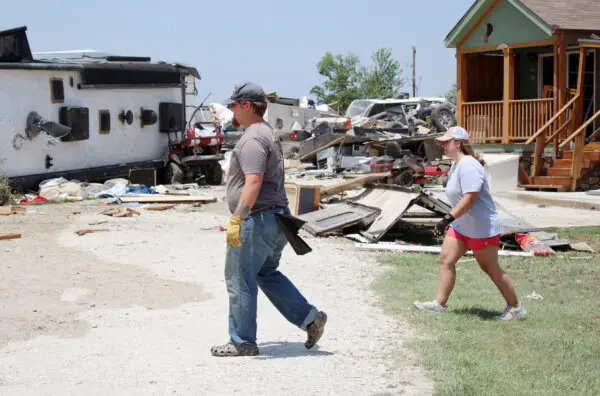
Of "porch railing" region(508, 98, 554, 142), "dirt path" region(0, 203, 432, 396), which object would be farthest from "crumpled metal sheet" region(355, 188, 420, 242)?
"porch railing" region(508, 98, 554, 142)

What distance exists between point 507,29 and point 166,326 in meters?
18.9

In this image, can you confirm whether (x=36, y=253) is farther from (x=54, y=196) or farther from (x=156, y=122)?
(x=156, y=122)

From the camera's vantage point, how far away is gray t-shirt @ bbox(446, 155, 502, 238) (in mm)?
7688

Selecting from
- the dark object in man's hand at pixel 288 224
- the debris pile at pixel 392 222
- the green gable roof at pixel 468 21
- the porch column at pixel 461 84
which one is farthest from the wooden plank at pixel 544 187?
the dark object in man's hand at pixel 288 224

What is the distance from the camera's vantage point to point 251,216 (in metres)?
6.44

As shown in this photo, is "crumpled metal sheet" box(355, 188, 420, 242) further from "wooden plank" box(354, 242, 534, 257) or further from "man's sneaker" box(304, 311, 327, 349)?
"man's sneaker" box(304, 311, 327, 349)

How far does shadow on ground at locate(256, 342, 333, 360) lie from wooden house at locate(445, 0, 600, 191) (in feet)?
51.3

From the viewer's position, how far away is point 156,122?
80.1 feet

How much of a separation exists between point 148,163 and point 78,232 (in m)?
10.2

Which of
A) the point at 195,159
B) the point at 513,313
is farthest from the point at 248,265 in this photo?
the point at 195,159

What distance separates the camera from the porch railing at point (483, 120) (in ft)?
81.0

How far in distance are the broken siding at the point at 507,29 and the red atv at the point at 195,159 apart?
767 cm

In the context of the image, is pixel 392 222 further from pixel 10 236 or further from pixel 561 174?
pixel 561 174

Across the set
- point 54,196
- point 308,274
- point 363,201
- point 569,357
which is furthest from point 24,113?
point 569,357
